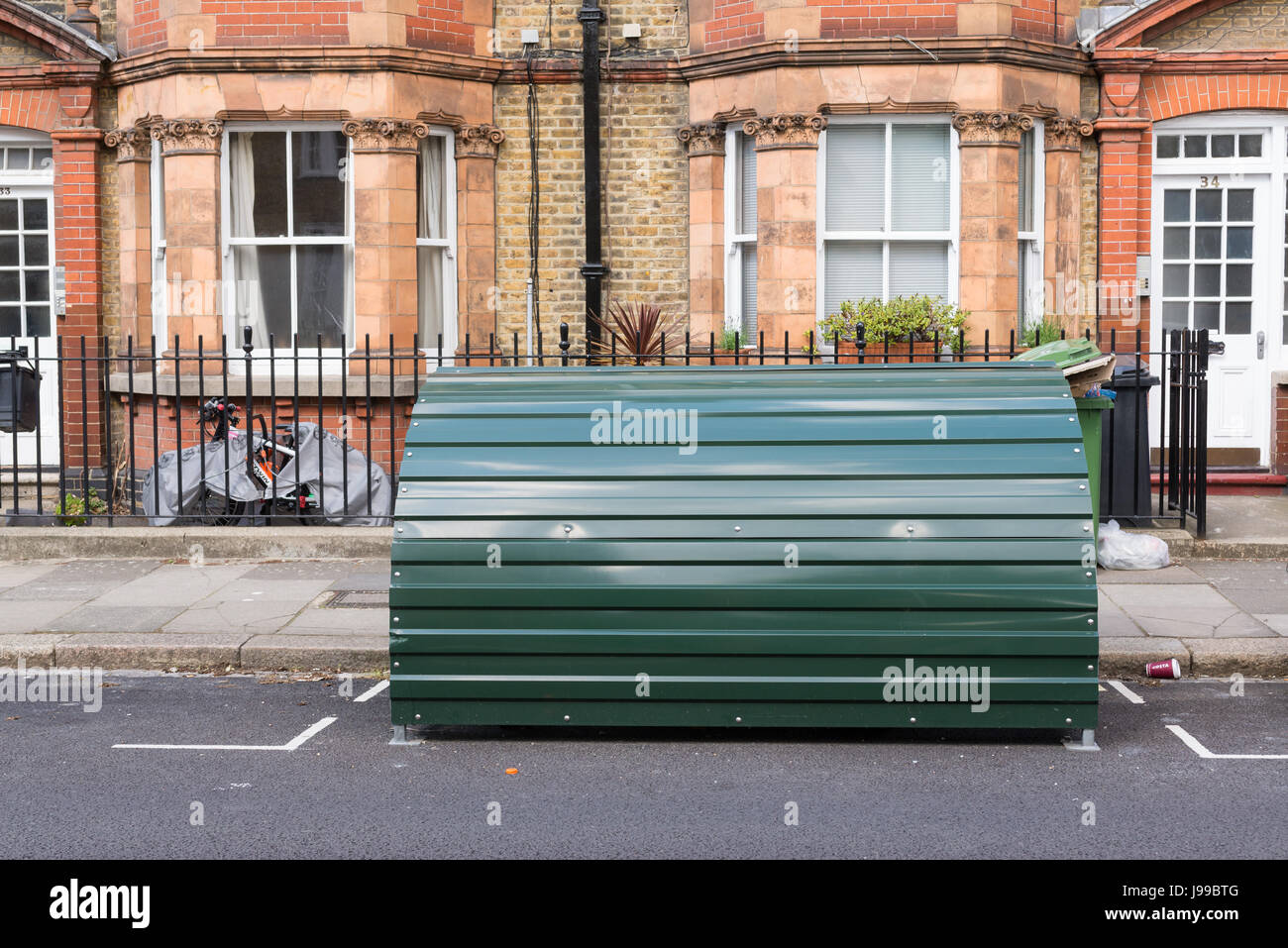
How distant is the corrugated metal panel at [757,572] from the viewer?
5957 mm

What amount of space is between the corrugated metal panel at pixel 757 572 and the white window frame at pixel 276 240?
6698 mm

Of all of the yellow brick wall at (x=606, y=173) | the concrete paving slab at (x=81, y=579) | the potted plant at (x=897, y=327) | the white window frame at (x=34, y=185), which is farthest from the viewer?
the white window frame at (x=34, y=185)

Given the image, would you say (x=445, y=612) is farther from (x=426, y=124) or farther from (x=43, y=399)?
(x=43, y=399)

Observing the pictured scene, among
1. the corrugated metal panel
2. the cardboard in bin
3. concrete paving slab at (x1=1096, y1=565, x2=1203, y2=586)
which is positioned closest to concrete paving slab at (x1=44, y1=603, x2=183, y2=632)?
the corrugated metal panel

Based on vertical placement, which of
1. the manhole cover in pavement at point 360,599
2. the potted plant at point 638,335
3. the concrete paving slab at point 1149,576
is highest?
the potted plant at point 638,335

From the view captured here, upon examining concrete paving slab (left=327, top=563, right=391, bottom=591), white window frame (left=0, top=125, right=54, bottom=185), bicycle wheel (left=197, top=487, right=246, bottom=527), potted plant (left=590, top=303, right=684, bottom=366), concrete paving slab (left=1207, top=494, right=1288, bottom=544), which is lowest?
concrete paving slab (left=327, top=563, right=391, bottom=591)

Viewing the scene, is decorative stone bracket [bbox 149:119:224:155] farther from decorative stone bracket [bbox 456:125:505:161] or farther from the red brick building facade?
decorative stone bracket [bbox 456:125:505:161]

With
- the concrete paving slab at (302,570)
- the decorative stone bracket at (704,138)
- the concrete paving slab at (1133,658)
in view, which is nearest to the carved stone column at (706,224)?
the decorative stone bracket at (704,138)

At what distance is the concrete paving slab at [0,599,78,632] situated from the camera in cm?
844

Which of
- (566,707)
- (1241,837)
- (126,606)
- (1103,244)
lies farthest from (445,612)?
(1103,244)

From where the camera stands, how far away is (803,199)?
40.3 ft

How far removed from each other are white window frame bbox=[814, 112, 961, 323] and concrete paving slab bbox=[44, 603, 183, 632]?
19.4 ft

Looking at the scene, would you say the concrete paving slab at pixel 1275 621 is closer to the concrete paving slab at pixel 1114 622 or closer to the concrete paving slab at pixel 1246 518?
the concrete paving slab at pixel 1114 622

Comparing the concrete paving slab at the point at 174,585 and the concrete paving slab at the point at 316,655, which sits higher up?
the concrete paving slab at the point at 174,585
